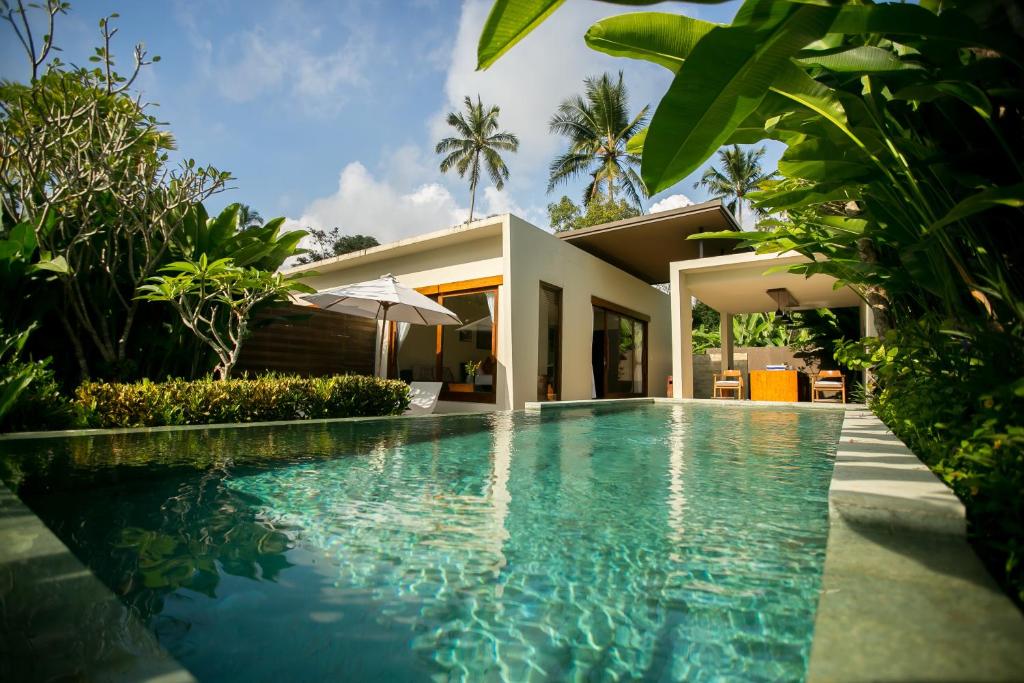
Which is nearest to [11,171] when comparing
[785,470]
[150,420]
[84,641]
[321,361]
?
[150,420]

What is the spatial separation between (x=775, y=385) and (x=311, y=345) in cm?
1223

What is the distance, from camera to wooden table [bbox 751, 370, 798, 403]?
45.5 ft

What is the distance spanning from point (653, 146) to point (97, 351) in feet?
28.6

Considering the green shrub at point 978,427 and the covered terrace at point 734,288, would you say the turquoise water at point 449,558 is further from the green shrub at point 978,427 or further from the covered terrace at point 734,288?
the covered terrace at point 734,288

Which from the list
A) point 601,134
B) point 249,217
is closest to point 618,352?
point 601,134

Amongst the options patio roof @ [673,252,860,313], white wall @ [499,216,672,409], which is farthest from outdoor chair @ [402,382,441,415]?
patio roof @ [673,252,860,313]

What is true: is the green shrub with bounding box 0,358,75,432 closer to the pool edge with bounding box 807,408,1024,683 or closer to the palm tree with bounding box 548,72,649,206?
the pool edge with bounding box 807,408,1024,683

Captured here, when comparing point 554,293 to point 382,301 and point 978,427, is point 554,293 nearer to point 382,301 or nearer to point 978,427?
point 382,301

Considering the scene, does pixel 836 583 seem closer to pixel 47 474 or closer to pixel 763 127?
pixel 763 127

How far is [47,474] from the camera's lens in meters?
3.48

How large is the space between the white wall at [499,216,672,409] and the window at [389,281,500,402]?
56 centimetres

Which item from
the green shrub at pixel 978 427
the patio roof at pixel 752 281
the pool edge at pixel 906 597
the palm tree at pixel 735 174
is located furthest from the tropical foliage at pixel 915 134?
the palm tree at pixel 735 174

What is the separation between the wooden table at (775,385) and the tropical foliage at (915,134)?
38.2 ft

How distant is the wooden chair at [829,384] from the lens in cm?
1378
